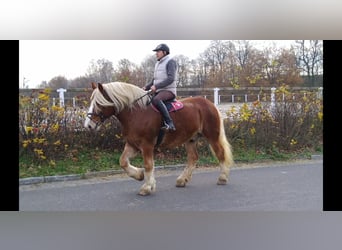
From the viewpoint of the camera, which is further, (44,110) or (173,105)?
(44,110)

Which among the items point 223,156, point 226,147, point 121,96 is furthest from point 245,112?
point 121,96

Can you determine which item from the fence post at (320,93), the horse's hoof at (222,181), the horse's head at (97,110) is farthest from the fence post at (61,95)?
the fence post at (320,93)

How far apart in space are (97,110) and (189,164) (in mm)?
1236

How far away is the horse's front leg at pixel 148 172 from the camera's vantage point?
361 centimetres

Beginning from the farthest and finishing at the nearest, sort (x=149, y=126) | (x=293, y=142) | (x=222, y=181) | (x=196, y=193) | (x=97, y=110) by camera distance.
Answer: (x=293, y=142) < (x=222, y=181) < (x=196, y=193) < (x=149, y=126) < (x=97, y=110)

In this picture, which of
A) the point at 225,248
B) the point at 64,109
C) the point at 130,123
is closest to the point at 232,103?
the point at 130,123

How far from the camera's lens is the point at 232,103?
4.05 metres

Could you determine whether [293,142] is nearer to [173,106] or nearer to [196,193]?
[196,193]

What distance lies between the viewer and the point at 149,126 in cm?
360

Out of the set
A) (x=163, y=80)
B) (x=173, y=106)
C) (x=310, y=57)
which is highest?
(x=310, y=57)

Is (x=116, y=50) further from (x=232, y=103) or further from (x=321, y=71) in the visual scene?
(x=321, y=71)

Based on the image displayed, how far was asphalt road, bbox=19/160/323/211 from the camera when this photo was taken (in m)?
3.56

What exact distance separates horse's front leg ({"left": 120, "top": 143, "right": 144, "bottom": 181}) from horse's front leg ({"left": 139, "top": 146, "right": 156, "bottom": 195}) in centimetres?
8
